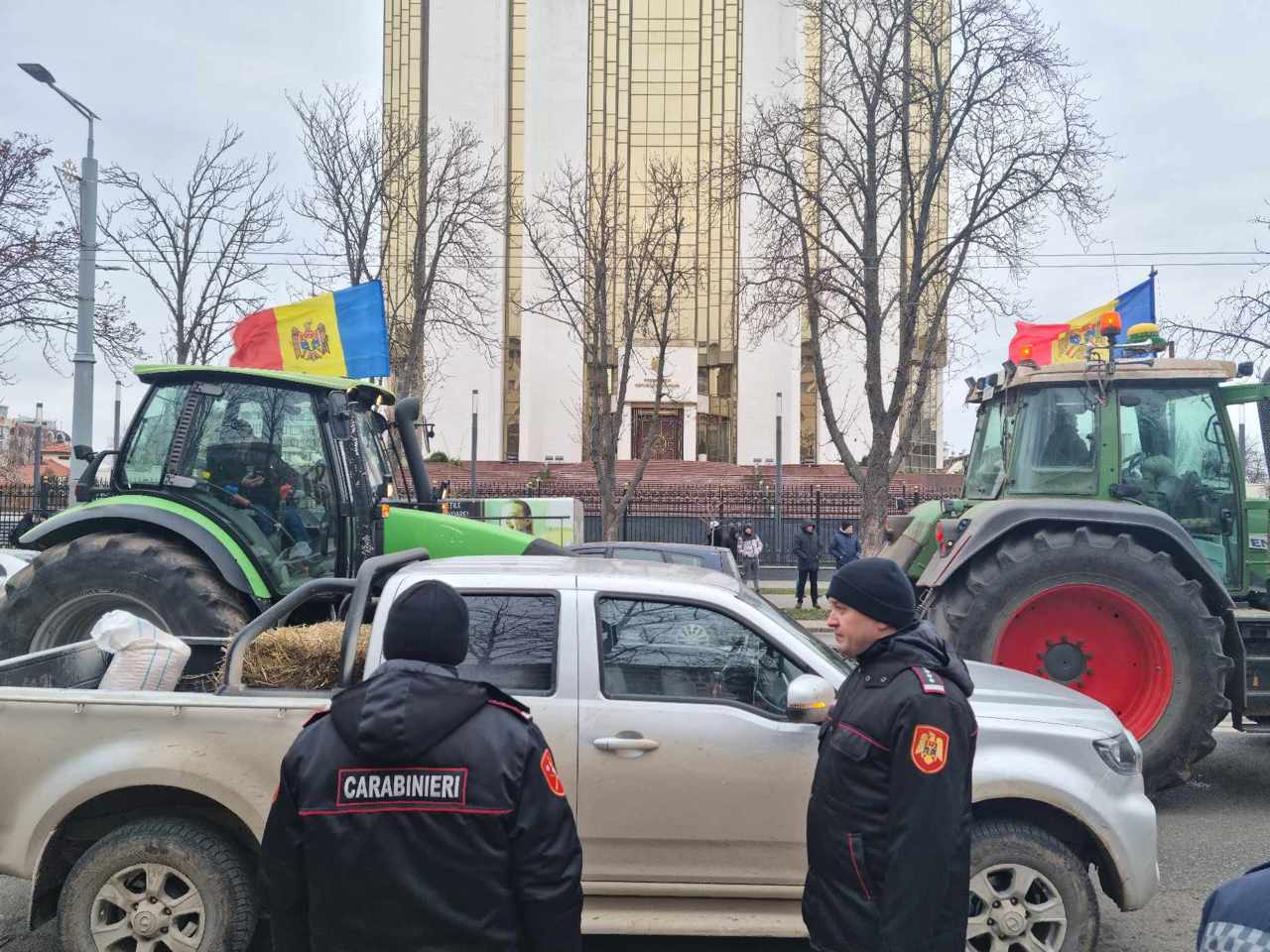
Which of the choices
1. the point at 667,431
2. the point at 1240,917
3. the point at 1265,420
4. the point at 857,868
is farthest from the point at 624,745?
the point at 667,431

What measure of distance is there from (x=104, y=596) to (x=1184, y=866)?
6.84 m

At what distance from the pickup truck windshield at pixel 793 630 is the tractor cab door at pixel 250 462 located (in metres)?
3.79

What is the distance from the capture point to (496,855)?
2.19 metres

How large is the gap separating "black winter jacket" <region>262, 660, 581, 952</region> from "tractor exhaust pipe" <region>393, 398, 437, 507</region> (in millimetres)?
5600

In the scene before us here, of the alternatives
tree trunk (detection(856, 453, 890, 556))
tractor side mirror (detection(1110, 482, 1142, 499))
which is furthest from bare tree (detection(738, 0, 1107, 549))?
tractor side mirror (detection(1110, 482, 1142, 499))

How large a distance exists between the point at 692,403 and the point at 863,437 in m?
7.62

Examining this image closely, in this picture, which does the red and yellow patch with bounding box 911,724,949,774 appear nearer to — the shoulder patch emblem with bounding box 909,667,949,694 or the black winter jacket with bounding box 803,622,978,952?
the black winter jacket with bounding box 803,622,978,952

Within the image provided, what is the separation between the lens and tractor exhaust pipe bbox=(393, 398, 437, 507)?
Answer: 25.5 ft

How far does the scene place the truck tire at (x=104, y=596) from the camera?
257 inches

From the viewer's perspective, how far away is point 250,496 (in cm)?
727

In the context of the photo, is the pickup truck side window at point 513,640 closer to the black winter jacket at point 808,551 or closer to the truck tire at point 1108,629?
the truck tire at point 1108,629

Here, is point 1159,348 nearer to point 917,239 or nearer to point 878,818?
point 878,818

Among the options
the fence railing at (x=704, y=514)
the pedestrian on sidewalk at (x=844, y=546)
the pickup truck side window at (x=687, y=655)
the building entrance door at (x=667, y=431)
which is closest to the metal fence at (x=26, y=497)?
the fence railing at (x=704, y=514)

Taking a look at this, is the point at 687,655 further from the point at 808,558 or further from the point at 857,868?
the point at 808,558
